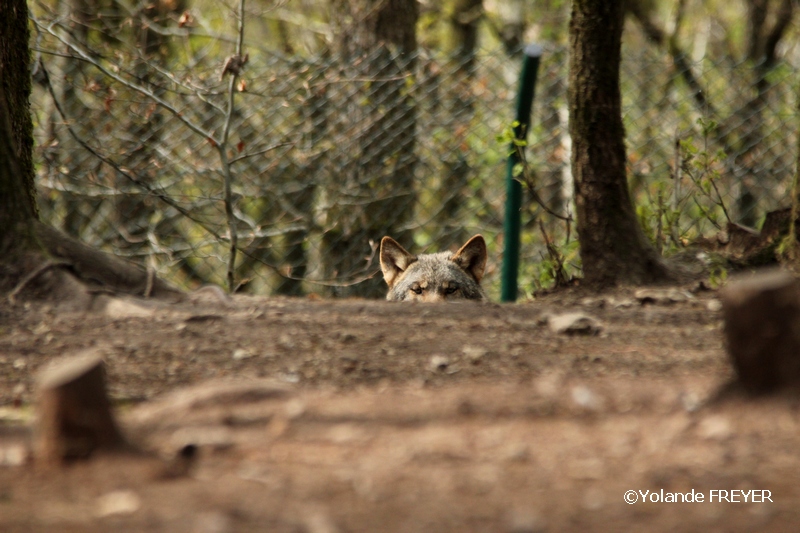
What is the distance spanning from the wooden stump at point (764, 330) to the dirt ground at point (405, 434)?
0.08m

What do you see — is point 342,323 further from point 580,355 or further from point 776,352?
point 776,352

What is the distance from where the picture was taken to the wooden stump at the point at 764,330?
240 cm

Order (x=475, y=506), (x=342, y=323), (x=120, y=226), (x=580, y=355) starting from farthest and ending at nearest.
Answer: (x=120, y=226), (x=342, y=323), (x=580, y=355), (x=475, y=506)

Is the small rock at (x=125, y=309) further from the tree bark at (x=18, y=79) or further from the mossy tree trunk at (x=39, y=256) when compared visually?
the tree bark at (x=18, y=79)

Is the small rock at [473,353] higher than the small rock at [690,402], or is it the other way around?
the small rock at [473,353]

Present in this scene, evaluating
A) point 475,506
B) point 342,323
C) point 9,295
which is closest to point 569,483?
point 475,506

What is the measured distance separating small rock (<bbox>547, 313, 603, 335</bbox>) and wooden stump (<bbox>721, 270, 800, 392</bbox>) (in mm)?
1049

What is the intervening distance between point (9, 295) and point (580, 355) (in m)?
2.61

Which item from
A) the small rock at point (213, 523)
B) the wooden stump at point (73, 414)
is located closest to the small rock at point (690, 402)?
the small rock at point (213, 523)

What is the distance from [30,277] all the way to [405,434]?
7.64 feet

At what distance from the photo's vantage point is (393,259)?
22.6 feet

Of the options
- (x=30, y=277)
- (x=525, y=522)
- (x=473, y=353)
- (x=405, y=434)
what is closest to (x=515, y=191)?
(x=473, y=353)

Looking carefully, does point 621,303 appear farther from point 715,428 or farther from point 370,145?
point 370,145

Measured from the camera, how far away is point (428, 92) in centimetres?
770
